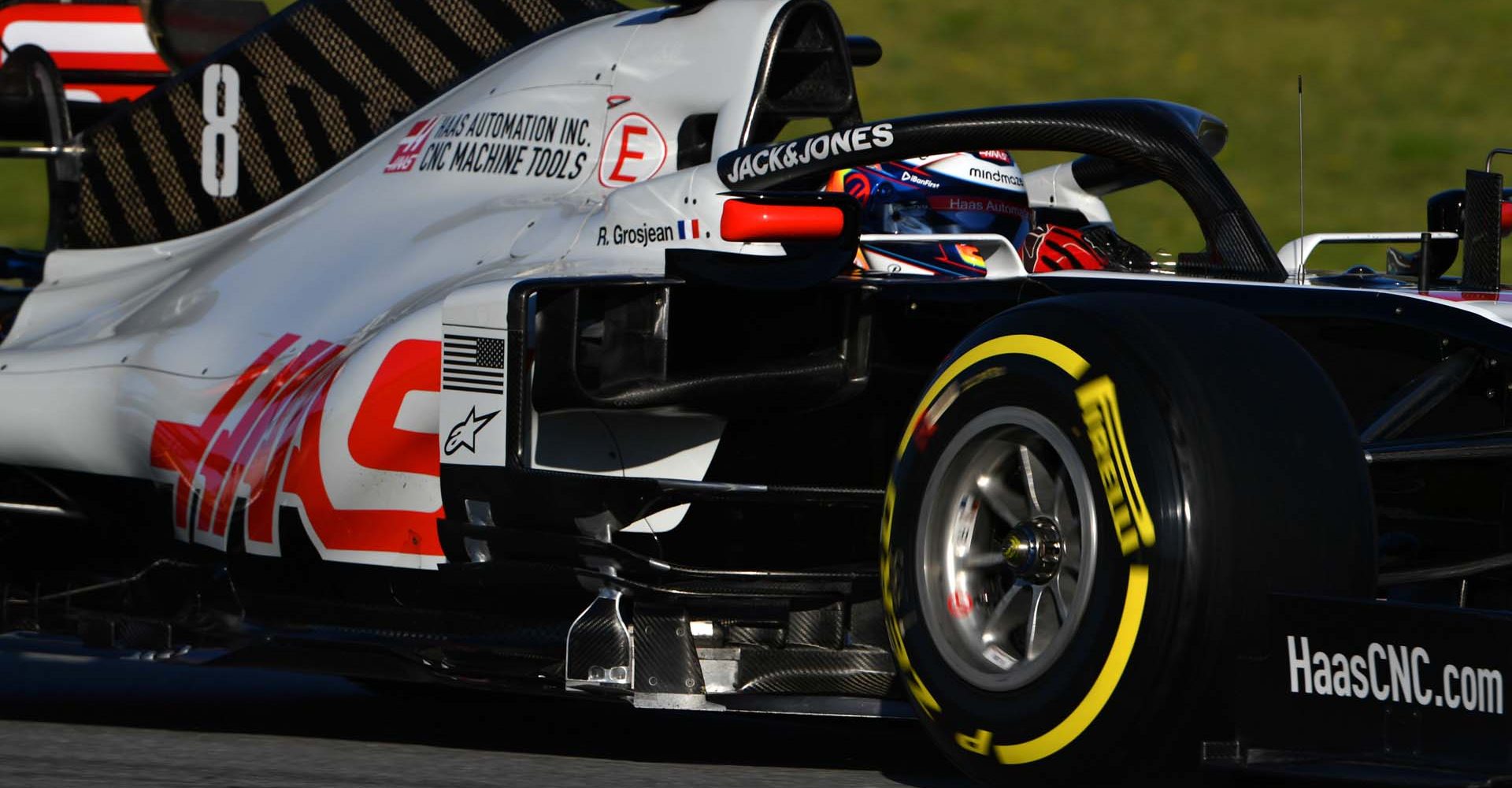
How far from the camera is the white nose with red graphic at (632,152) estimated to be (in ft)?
16.6

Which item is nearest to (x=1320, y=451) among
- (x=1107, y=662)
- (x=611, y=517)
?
(x=1107, y=662)

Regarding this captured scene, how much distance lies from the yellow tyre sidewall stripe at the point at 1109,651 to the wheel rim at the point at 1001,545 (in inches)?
3.5

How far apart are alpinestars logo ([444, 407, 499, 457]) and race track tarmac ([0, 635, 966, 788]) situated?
65 cm

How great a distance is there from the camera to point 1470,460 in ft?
11.4

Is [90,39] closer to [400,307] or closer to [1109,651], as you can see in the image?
[400,307]

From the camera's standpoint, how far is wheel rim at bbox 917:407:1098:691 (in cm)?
323

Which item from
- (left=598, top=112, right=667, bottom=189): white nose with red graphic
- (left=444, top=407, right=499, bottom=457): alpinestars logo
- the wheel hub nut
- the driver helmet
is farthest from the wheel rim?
(left=598, top=112, right=667, bottom=189): white nose with red graphic

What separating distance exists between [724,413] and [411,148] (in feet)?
6.01

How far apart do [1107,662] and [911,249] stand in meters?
1.74

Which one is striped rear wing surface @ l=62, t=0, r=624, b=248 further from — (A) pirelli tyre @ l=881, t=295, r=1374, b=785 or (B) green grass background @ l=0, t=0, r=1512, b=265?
(B) green grass background @ l=0, t=0, r=1512, b=265

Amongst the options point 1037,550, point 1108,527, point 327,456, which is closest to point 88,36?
point 327,456

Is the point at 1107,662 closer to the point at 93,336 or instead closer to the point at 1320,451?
the point at 1320,451

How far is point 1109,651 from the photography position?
297 cm

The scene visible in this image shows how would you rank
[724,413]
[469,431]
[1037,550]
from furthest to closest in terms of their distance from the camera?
[469,431], [724,413], [1037,550]
